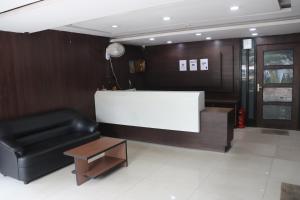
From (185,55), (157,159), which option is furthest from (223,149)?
(185,55)

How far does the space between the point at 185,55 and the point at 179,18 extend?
8.78 ft

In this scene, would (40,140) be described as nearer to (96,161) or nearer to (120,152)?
(96,161)

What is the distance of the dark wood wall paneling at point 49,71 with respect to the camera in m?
4.24

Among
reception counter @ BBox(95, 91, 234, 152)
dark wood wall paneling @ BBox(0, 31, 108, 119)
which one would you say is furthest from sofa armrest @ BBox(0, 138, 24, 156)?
reception counter @ BBox(95, 91, 234, 152)

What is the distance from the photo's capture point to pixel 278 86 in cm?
600

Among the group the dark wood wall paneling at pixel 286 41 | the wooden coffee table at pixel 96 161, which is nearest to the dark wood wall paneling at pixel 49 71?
the wooden coffee table at pixel 96 161

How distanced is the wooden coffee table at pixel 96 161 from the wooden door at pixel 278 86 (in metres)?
3.97

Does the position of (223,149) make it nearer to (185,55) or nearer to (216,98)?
(216,98)

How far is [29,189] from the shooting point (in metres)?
3.41

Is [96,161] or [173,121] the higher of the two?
[173,121]

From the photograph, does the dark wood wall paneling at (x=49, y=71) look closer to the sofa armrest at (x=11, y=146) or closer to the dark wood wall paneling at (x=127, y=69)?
the dark wood wall paneling at (x=127, y=69)

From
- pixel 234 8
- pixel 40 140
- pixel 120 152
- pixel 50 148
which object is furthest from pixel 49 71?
pixel 234 8

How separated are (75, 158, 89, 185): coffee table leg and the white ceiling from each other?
200 centimetres

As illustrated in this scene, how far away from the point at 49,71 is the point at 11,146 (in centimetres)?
177
